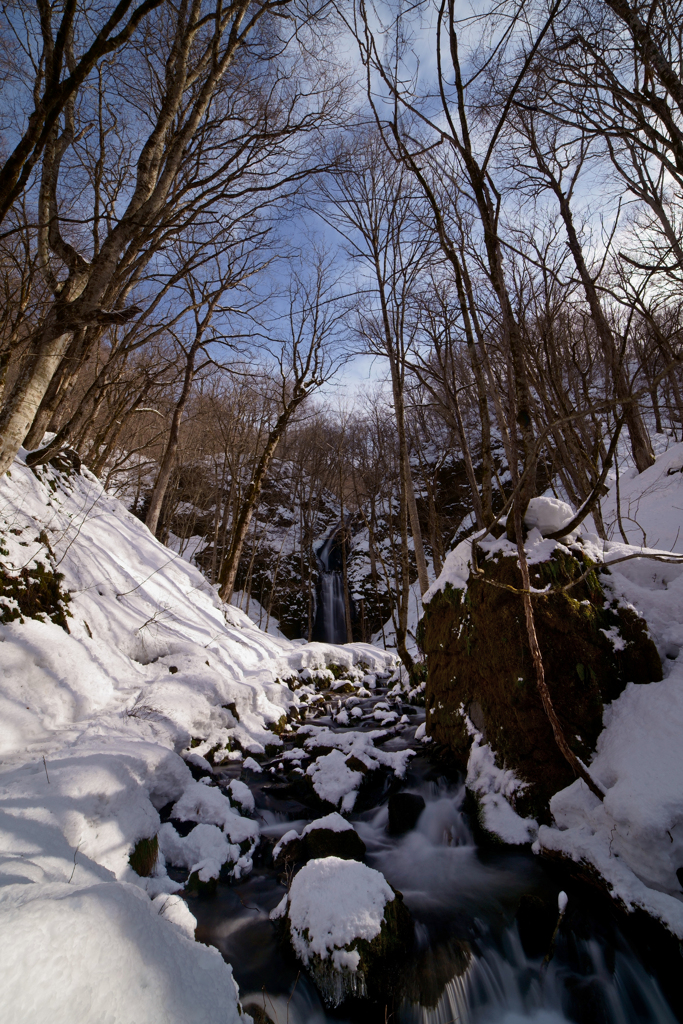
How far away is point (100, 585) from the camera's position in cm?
527

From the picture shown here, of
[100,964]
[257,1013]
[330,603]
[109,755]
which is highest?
[330,603]

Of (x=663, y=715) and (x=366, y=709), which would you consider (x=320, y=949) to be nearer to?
(x=663, y=715)

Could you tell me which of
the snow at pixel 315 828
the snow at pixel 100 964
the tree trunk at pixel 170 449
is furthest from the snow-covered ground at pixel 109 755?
the tree trunk at pixel 170 449

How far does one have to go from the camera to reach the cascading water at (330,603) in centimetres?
2059

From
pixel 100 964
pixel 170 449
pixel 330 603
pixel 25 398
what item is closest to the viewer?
pixel 100 964

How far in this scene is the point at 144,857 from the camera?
2.66 m

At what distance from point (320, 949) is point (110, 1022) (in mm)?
1690

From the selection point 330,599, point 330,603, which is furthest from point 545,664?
point 330,599

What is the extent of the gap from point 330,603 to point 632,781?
64.3 ft

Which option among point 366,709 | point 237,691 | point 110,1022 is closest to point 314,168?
point 237,691

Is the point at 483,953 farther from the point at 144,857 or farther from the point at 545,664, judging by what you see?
the point at 144,857

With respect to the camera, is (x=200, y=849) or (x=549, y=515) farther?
(x=549, y=515)

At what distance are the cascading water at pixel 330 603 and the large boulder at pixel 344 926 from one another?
1791 centimetres

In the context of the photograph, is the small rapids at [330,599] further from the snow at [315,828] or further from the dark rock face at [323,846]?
the dark rock face at [323,846]
